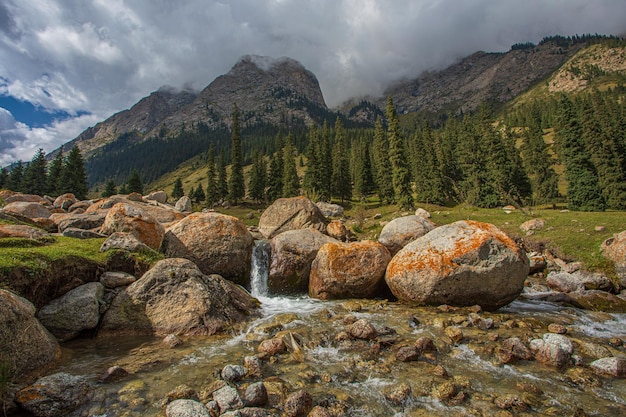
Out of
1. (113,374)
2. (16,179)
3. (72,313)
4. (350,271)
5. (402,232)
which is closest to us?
(113,374)

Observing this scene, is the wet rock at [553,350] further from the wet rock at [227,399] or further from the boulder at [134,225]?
the boulder at [134,225]

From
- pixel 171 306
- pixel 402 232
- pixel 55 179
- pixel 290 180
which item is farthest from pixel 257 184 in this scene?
pixel 171 306

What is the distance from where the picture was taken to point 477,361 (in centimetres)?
885

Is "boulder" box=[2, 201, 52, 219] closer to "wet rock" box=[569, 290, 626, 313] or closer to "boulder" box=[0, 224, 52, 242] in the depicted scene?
"boulder" box=[0, 224, 52, 242]

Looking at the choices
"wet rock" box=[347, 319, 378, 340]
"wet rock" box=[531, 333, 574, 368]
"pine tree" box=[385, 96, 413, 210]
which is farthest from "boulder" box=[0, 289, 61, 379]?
"pine tree" box=[385, 96, 413, 210]

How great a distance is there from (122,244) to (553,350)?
16.2 meters

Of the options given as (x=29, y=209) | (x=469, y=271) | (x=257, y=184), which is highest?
(x=257, y=184)

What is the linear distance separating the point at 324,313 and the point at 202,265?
24.7ft

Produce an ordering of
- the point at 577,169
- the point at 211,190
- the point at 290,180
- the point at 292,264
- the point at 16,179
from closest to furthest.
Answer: the point at 292,264, the point at 577,169, the point at 16,179, the point at 290,180, the point at 211,190

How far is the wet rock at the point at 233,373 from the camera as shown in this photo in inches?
296

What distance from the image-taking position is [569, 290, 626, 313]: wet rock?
14250mm

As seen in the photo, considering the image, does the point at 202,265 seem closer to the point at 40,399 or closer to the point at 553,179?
the point at 40,399

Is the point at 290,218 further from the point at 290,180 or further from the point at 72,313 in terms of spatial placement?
the point at 290,180

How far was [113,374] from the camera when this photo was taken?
7.47m
